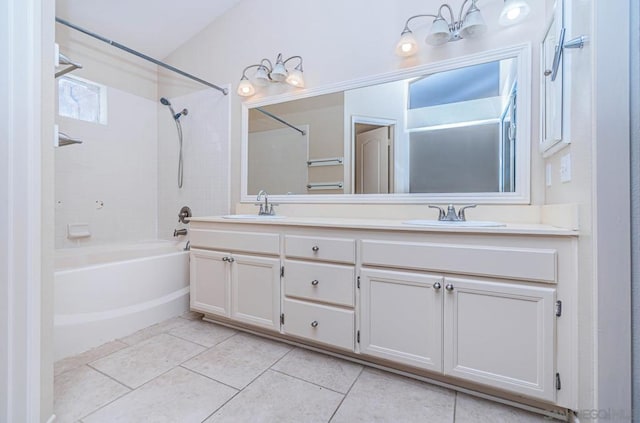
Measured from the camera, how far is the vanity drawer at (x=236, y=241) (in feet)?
5.95

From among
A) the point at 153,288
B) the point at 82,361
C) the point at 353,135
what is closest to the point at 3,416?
the point at 82,361

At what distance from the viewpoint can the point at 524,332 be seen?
3.93 ft

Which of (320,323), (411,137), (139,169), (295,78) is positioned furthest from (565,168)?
(139,169)

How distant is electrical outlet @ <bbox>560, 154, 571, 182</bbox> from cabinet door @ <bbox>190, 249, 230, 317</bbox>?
1859mm

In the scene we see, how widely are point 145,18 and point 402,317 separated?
125 inches

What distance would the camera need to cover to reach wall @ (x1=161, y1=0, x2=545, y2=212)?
1.73 m

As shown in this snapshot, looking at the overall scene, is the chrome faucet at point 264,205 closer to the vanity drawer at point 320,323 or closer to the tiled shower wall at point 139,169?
the tiled shower wall at point 139,169

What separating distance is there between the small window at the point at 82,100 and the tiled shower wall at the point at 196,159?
528 millimetres

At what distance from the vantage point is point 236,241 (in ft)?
→ 6.39

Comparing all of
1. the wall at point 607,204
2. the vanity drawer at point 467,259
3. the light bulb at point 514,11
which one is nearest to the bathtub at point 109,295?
the vanity drawer at point 467,259

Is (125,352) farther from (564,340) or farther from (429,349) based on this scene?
(564,340)

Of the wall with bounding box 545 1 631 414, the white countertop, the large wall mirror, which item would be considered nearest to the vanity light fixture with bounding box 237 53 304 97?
the large wall mirror

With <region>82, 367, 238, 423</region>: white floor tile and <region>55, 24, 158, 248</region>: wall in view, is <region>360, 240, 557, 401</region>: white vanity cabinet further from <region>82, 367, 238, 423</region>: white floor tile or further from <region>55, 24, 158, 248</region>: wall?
<region>55, 24, 158, 248</region>: wall

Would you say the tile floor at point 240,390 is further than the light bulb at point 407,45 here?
No
